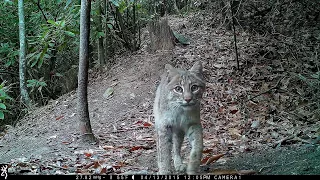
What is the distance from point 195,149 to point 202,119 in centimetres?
373

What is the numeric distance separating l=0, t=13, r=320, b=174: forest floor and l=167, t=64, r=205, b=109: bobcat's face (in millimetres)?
884

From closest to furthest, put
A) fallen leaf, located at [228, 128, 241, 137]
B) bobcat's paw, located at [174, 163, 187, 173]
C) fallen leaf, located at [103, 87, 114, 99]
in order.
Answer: bobcat's paw, located at [174, 163, 187, 173] → fallen leaf, located at [228, 128, 241, 137] → fallen leaf, located at [103, 87, 114, 99]

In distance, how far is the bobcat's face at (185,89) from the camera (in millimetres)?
4605

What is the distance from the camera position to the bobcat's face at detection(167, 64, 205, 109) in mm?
4605

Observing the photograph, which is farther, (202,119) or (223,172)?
(202,119)

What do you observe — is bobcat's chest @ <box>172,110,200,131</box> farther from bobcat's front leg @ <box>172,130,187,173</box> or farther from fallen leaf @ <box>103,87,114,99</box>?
fallen leaf @ <box>103,87,114,99</box>

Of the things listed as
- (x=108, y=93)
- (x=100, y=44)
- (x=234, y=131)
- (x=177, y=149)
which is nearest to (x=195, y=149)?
(x=177, y=149)

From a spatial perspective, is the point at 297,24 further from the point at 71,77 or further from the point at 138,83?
the point at 71,77

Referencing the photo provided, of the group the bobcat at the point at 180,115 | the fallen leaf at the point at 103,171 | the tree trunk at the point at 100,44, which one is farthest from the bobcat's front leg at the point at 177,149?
the tree trunk at the point at 100,44

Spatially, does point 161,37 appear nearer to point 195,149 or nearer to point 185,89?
point 185,89

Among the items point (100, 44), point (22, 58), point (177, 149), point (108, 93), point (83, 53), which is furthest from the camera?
point (100, 44)

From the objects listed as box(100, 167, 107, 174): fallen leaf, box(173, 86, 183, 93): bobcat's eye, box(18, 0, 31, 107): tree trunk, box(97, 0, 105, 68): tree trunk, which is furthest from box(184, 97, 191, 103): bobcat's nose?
box(18, 0, 31, 107): tree trunk

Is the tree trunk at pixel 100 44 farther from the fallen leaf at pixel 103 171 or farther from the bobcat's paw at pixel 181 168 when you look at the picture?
the bobcat's paw at pixel 181 168

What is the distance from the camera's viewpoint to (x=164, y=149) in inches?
189
